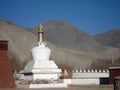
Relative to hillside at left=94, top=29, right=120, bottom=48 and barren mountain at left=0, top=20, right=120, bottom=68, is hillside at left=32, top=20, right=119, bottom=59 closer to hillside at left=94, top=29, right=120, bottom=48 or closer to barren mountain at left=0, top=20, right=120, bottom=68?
barren mountain at left=0, top=20, right=120, bottom=68

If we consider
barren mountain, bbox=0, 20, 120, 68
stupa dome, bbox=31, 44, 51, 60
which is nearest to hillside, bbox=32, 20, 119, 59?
barren mountain, bbox=0, 20, 120, 68

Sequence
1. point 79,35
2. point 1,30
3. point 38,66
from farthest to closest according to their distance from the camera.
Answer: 1. point 79,35
2. point 1,30
3. point 38,66

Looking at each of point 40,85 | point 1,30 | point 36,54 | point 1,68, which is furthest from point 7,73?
point 1,30

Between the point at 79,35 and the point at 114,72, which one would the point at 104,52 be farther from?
the point at 114,72

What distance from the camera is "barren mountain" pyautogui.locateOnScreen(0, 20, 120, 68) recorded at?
88.9m

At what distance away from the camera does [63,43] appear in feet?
527

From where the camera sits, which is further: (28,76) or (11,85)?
(28,76)

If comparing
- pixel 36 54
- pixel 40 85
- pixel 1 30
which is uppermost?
pixel 1 30

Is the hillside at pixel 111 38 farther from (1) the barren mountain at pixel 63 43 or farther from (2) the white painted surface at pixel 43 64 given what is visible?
(2) the white painted surface at pixel 43 64

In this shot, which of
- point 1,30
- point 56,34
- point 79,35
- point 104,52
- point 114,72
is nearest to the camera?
point 114,72

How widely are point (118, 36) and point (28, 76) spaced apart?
528ft

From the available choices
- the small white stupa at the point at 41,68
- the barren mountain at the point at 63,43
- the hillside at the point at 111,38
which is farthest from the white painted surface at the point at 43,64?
the hillside at the point at 111,38

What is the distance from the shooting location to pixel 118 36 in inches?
7372

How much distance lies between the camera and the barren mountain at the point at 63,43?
8888 cm
